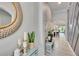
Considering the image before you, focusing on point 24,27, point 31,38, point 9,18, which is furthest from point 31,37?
point 9,18

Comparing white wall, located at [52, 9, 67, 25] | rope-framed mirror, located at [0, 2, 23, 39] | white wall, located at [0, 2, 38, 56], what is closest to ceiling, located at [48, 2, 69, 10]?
white wall, located at [52, 9, 67, 25]

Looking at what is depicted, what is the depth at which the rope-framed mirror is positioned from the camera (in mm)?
1506

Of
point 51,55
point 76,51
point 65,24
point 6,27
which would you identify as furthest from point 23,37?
point 76,51

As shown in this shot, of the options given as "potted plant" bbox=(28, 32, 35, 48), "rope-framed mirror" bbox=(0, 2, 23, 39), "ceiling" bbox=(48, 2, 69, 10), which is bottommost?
"potted plant" bbox=(28, 32, 35, 48)

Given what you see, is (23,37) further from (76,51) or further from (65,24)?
(76,51)

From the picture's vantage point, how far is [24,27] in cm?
154

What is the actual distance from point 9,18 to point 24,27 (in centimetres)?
17

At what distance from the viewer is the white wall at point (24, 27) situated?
4.96 feet

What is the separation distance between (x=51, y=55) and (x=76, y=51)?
9.4 inches

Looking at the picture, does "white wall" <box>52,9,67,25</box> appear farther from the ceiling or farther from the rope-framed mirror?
the rope-framed mirror

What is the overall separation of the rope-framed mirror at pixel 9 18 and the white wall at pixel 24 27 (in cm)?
4

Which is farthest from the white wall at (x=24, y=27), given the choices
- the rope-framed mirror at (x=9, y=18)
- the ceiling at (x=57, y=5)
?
the ceiling at (x=57, y=5)

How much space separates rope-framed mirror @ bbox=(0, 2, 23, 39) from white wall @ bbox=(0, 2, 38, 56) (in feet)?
0.13

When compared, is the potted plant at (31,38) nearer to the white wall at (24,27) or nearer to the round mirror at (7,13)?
the white wall at (24,27)
